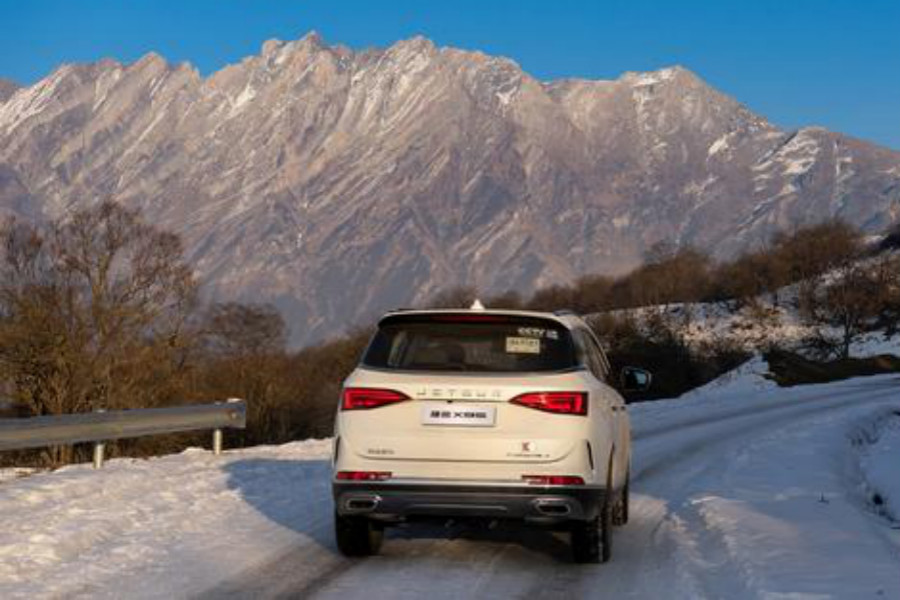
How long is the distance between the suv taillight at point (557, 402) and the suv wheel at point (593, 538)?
82cm

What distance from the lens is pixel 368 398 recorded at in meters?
7.71

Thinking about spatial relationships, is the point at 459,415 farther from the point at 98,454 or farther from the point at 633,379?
the point at 98,454

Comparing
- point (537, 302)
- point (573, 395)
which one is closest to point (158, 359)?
point (573, 395)

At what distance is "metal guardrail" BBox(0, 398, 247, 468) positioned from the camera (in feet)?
42.1

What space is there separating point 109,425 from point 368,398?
7874 millimetres

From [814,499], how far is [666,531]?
258cm

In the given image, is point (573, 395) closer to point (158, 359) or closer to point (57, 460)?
point (57, 460)

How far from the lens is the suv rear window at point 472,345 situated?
310 inches

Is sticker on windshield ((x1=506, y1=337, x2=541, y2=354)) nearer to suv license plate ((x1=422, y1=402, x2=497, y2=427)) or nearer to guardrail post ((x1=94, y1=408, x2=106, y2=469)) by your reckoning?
suv license plate ((x1=422, y1=402, x2=497, y2=427))

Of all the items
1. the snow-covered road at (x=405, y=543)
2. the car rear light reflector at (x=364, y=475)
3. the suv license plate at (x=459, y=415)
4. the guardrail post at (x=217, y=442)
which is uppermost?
the suv license plate at (x=459, y=415)

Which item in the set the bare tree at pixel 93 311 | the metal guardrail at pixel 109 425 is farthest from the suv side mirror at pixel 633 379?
the bare tree at pixel 93 311

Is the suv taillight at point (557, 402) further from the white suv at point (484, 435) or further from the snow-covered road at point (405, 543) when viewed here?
the snow-covered road at point (405, 543)

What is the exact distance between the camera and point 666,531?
9.62 m

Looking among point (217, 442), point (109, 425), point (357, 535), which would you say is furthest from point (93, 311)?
point (357, 535)
